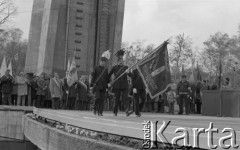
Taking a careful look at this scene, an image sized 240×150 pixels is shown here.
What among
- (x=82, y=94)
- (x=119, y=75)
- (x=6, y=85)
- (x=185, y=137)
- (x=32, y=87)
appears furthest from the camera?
(x=82, y=94)

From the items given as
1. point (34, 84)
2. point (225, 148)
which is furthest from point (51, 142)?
point (34, 84)

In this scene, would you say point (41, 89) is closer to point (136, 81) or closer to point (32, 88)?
point (32, 88)

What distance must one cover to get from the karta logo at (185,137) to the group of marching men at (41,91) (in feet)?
53.6

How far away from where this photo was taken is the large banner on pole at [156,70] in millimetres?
12922

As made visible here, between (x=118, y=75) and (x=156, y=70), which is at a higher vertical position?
(x=156, y=70)

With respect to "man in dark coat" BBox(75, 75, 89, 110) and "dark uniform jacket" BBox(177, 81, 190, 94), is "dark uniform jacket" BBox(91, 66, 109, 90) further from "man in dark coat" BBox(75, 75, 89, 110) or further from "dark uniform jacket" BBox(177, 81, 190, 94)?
"man in dark coat" BBox(75, 75, 89, 110)

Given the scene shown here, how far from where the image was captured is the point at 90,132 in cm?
851

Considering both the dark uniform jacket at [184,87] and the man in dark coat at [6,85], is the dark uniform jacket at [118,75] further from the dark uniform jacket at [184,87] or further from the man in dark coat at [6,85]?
the man in dark coat at [6,85]

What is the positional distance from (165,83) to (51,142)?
4.55 m

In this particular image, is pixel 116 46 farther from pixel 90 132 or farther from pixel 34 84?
pixel 90 132

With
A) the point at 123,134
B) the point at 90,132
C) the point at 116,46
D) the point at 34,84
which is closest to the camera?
the point at 123,134

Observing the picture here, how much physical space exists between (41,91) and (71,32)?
1111 centimetres

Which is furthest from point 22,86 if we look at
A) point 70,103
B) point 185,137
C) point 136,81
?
point 185,137

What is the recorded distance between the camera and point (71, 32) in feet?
106
